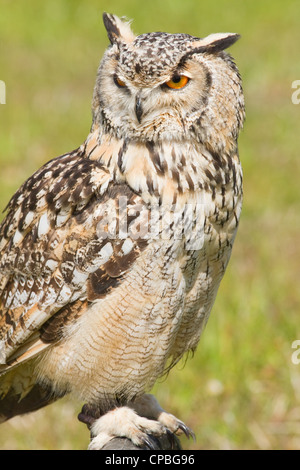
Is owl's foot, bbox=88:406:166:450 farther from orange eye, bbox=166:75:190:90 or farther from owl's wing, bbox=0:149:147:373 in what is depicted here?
orange eye, bbox=166:75:190:90

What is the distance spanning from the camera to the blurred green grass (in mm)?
3713

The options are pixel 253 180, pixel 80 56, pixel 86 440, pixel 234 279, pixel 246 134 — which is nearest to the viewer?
pixel 86 440

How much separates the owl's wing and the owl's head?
0.19m

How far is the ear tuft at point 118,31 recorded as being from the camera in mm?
2270

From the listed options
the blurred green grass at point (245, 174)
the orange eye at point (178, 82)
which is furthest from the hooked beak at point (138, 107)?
the blurred green grass at point (245, 174)

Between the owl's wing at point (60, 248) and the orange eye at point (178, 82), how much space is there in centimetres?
32

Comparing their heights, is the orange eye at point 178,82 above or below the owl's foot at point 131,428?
above

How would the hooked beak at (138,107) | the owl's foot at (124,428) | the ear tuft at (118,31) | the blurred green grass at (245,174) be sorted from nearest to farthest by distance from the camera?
the hooked beak at (138,107), the ear tuft at (118,31), the owl's foot at (124,428), the blurred green grass at (245,174)

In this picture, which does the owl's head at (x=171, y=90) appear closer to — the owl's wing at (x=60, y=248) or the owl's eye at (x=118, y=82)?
the owl's eye at (x=118, y=82)

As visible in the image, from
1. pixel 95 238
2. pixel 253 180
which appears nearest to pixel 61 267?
pixel 95 238

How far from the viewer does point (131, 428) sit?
7.92ft

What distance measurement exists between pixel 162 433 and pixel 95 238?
69 centimetres

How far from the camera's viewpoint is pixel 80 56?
26.9 feet

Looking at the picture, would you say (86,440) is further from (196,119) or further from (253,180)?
(253,180)
